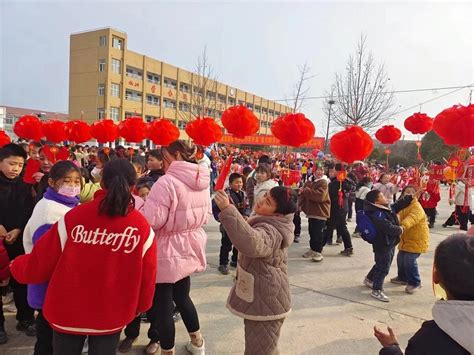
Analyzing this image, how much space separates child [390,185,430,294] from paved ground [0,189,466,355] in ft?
0.66

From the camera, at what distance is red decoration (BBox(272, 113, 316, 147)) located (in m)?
4.31

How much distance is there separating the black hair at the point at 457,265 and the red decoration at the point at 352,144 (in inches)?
114

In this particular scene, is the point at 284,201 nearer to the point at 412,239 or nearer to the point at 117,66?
the point at 412,239

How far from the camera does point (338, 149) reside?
4.20 metres

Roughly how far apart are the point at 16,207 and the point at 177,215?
1.66 meters

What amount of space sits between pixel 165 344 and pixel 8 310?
6.68ft

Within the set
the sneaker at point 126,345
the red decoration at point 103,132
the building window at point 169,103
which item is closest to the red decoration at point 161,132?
the red decoration at point 103,132

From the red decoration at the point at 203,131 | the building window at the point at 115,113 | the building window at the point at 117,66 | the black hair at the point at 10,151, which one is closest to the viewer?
the black hair at the point at 10,151

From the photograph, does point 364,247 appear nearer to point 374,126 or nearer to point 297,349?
point 297,349

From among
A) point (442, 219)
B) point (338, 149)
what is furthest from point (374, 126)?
point (338, 149)

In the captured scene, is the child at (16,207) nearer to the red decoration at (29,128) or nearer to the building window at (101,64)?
the red decoration at (29,128)

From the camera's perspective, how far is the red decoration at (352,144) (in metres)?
4.10

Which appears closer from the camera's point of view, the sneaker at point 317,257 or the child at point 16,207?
the child at point 16,207

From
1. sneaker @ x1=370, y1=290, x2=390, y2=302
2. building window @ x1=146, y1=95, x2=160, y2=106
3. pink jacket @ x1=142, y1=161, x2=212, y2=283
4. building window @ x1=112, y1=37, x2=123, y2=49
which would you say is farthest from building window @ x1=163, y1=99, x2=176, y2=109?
pink jacket @ x1=142, y1=161, x2=212, y2=283
